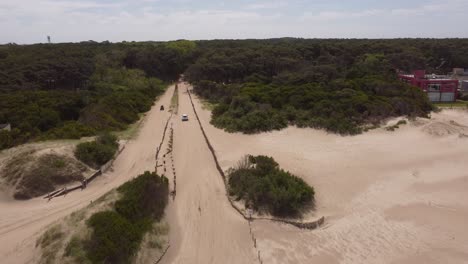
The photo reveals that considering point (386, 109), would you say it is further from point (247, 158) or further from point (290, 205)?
point (290, 205)

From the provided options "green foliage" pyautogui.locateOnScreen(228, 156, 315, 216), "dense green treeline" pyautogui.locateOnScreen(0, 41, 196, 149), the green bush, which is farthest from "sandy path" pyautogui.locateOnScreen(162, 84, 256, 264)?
"dense green treeline" pyautogui.locateOnScreen(0, 41, 196, 149)

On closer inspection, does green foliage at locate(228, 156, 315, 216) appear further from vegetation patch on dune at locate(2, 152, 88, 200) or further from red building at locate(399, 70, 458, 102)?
red building at locate(399, 70, 458, 102)

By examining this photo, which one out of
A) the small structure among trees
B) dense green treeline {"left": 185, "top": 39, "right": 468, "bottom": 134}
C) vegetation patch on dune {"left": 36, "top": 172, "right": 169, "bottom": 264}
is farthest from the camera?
dense green treeline {"left": 185, "top": 39, "right": 468, "bottom": 134}

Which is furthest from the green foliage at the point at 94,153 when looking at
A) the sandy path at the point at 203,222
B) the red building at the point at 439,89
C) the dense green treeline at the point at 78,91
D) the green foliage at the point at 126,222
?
the red building at the point at 439,89

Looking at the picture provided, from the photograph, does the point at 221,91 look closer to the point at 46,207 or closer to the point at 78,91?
the point at 78,91

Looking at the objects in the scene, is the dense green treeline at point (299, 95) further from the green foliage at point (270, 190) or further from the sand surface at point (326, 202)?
the green foliage at point (270, 190)
